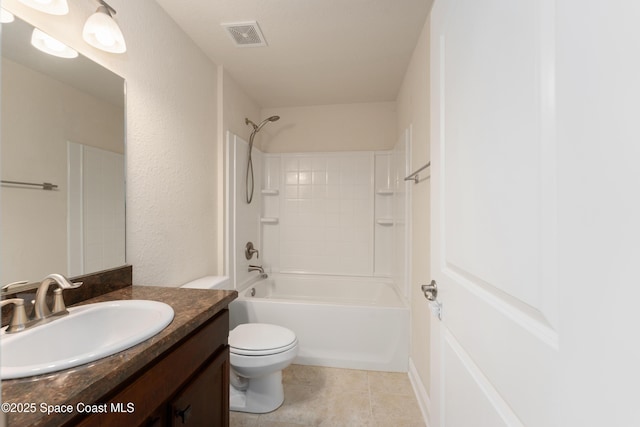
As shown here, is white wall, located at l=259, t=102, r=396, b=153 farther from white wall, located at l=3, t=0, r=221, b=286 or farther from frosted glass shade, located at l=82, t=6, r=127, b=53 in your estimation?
frosted glass shade, located at l=82, t=6, r=127, b=53

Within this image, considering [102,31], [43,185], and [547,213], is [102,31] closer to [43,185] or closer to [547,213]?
[43,185]

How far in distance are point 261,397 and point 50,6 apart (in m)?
2.05

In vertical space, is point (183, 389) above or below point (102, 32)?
below

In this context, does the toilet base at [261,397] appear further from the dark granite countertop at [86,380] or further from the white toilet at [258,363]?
the dark granite countertop at [86,380]

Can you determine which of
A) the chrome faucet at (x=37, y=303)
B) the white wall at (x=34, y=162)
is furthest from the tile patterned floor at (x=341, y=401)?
the white wall at (x=34, y=162)

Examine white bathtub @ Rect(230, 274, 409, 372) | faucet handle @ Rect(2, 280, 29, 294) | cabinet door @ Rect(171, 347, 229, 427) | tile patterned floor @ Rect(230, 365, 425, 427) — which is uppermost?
faucet handle @ Rect(2, 280, 29, 294)

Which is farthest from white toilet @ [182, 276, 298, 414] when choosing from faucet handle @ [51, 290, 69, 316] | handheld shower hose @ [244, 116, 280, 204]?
handheld shower hose @ [244, 116, 280, 204]

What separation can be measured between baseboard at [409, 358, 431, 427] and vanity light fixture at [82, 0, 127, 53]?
7.46 feet

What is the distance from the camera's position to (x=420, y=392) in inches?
66.9

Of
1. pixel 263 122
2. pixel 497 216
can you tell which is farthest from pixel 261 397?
pixel 263 122

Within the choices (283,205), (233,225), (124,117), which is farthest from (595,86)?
(283,205)

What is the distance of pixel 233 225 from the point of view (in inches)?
92.3

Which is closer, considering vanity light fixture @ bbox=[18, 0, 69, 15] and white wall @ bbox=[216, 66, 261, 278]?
vanity light fixture @ bbox=[18, 0, 69, 15]

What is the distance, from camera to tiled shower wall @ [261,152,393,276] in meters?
2.95
